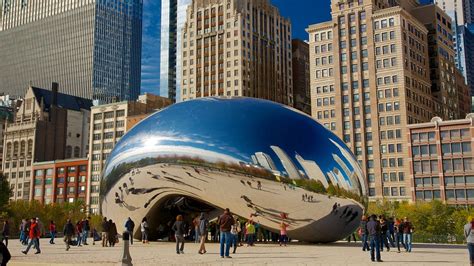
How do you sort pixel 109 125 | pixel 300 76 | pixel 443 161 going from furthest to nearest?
pixel 300 76
pixel 109 125
pixel 443 161

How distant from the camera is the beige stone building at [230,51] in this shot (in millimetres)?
139750

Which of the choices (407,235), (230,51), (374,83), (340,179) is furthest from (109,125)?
(407,235)

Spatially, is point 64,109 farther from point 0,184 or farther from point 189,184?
point 189,184

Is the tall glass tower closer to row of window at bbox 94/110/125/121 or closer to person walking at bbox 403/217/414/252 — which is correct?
row of window at bbox 94/110/125/121

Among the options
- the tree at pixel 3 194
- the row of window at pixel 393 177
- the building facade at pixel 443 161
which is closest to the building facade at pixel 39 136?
the tree at pixel 3 194

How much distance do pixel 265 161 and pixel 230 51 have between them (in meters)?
118

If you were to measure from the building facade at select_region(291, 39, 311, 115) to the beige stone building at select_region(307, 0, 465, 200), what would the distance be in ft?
142

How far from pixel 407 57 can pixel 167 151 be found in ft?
317

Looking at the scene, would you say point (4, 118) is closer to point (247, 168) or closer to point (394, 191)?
point (394, 191)

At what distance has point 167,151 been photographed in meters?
26.1

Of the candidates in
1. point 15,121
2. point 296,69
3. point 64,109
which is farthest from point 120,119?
point 296,69

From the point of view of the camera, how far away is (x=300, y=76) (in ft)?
547

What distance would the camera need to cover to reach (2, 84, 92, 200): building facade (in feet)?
479

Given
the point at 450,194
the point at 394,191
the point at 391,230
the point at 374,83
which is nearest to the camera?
the point at 391,230
